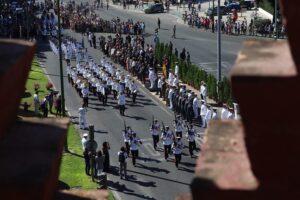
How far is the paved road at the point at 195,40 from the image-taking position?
45.3 metres

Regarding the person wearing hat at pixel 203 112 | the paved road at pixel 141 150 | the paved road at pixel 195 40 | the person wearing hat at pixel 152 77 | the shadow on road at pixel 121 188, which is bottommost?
the shadow on road at pixel 121 188

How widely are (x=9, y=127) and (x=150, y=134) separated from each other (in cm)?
2515

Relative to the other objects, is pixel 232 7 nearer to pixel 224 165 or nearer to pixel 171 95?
pixel 171 95

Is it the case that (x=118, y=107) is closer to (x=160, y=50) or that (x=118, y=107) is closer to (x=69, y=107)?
(x=69, y=107)

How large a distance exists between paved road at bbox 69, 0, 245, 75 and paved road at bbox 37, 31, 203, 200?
9.15 m

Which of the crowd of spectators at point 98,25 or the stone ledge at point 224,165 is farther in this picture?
the crowd of spectators at point 98,25

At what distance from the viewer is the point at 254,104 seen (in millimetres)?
3113

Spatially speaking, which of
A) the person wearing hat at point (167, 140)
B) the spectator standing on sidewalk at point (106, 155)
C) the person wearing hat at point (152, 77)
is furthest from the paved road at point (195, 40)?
the spectator standing on sidewalk at point (106, 155)

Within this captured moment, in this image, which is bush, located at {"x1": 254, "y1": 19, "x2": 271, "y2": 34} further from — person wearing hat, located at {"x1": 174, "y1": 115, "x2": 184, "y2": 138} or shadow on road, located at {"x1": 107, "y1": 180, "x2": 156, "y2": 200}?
shadow on road, located at {"x1": 107, "y1": 180, "x2": 156, "y2": 200}

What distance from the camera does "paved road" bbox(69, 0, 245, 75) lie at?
45.3 metres

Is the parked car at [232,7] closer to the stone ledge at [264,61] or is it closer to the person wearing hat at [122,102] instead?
the person wearing hat at [122,102]

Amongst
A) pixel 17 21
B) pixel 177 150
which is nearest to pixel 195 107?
pixel 177 150

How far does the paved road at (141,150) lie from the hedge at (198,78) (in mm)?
2682

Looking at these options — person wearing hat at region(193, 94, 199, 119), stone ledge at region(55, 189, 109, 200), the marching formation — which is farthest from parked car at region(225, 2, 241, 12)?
stone ledge at region(55, 189, 109, 200)
